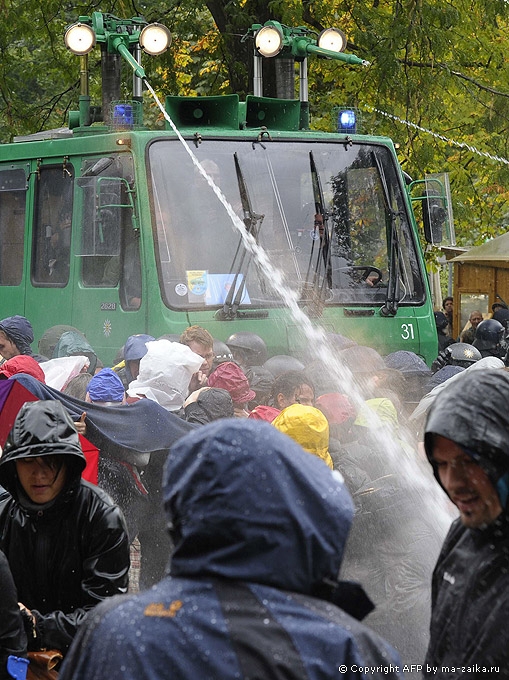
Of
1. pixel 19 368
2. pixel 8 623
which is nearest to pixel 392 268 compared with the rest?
pixel 19 368

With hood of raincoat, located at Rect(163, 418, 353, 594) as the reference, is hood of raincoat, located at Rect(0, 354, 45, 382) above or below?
below

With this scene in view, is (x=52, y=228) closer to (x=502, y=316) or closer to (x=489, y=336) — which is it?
(x=489, y=336)

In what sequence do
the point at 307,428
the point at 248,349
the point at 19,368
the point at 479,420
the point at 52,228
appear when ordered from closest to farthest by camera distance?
the point at 479,420 → the point at 307,428 → the point at 19,368 → the point at 248,349 → the point at 52,228

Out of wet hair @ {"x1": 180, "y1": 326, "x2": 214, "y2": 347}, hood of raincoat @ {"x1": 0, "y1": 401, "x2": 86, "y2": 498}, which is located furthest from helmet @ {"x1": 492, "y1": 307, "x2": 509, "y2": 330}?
hood of raincoat @ {"x1": 0, "y1": 401, "x2": 86, "y2": 498}

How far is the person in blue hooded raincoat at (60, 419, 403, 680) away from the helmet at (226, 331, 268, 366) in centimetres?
660

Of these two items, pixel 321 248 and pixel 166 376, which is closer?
pixel 166 376

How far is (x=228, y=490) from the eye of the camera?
1.85m

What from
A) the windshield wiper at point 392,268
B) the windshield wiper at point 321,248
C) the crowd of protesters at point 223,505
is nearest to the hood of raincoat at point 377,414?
the crowd of protesters at point 223,505

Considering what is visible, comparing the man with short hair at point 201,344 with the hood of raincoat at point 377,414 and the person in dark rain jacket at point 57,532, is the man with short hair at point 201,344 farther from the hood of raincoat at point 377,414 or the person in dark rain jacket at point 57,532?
the person in dark rain jacket at point 57,532

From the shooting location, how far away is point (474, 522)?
243 centimetres

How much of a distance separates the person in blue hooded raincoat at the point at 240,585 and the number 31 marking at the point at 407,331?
7.56m

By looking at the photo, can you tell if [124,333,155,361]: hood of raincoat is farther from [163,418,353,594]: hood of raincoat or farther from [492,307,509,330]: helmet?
[492,307,509,330]: helmet

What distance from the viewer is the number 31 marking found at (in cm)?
941

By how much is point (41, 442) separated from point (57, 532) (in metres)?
0.28
